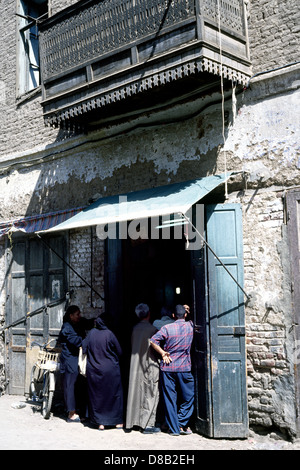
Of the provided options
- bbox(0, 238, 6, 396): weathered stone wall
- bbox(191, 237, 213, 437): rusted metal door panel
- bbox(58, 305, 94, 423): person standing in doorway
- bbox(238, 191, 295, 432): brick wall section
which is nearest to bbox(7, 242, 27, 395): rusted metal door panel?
bbox(0, 238, 6, 396): weathered stone wall

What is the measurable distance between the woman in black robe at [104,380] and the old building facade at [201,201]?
98cm

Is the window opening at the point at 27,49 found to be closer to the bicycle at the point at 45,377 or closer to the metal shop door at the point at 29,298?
the metal shop door at the point at 29,298

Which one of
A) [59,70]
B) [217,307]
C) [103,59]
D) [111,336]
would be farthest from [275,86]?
[111,336]

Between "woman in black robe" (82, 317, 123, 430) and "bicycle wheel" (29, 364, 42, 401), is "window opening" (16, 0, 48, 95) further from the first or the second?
"woman in black robe" (82, 317, 123, 430)

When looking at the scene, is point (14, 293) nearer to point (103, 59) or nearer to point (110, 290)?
point (110, 290)

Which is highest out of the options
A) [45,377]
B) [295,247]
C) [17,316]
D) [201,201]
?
[201,201]

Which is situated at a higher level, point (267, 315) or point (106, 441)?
point (267, 315)

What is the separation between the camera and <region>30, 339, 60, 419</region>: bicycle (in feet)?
25.1

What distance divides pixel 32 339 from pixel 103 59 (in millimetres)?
5208

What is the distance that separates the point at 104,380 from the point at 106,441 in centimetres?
86

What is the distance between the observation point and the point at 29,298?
9703 mm

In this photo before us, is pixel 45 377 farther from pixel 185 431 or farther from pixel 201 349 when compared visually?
pixel 201 349

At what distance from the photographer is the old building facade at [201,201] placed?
20.7ft

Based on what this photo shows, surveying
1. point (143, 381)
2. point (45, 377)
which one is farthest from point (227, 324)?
point (45, 377)
